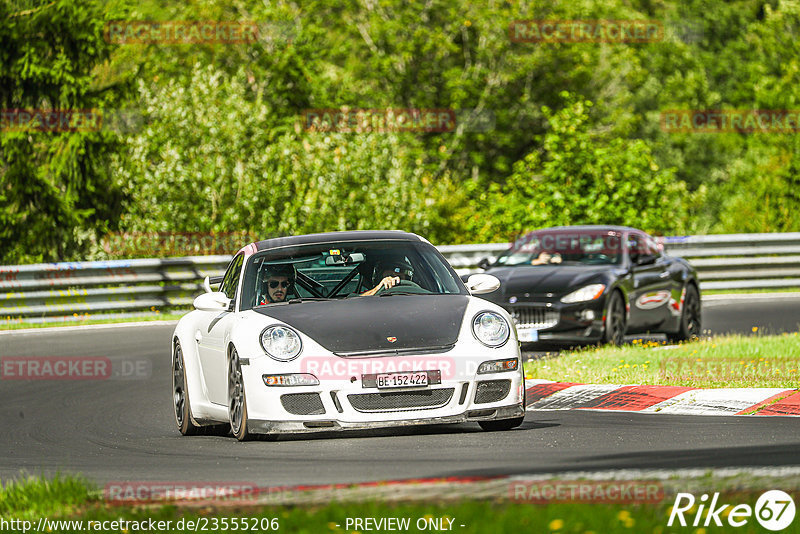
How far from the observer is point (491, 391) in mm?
9359

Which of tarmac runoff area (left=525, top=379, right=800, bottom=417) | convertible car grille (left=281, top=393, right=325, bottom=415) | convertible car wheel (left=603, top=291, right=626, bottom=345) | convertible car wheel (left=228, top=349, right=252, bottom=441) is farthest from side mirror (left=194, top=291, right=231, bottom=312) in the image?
convertible car wheel (left=603, top=291, right=626, bottom=345)

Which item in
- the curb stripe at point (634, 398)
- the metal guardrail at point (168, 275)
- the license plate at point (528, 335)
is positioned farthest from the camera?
the metal guardrail at point (168, 275)

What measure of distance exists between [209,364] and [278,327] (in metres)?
1.16

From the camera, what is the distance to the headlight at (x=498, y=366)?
9.27m

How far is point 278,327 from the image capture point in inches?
369

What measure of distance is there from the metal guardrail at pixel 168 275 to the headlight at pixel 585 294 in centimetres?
846

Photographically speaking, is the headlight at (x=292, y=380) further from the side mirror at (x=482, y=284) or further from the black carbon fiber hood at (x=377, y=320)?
the side mirror at (x=482, y=284)

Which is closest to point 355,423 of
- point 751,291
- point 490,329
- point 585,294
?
point 490,329

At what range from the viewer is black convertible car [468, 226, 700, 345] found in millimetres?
16203

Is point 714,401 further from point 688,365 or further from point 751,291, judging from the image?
point 751,291

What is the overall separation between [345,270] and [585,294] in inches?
237

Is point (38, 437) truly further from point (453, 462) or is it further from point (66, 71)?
point (66, 71)

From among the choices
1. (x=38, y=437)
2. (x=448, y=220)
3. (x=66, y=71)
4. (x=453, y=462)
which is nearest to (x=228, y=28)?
(x=448, y=220)

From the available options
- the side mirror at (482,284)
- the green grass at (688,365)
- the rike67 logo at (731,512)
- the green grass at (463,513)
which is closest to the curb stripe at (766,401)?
the green grass at (688,365)
